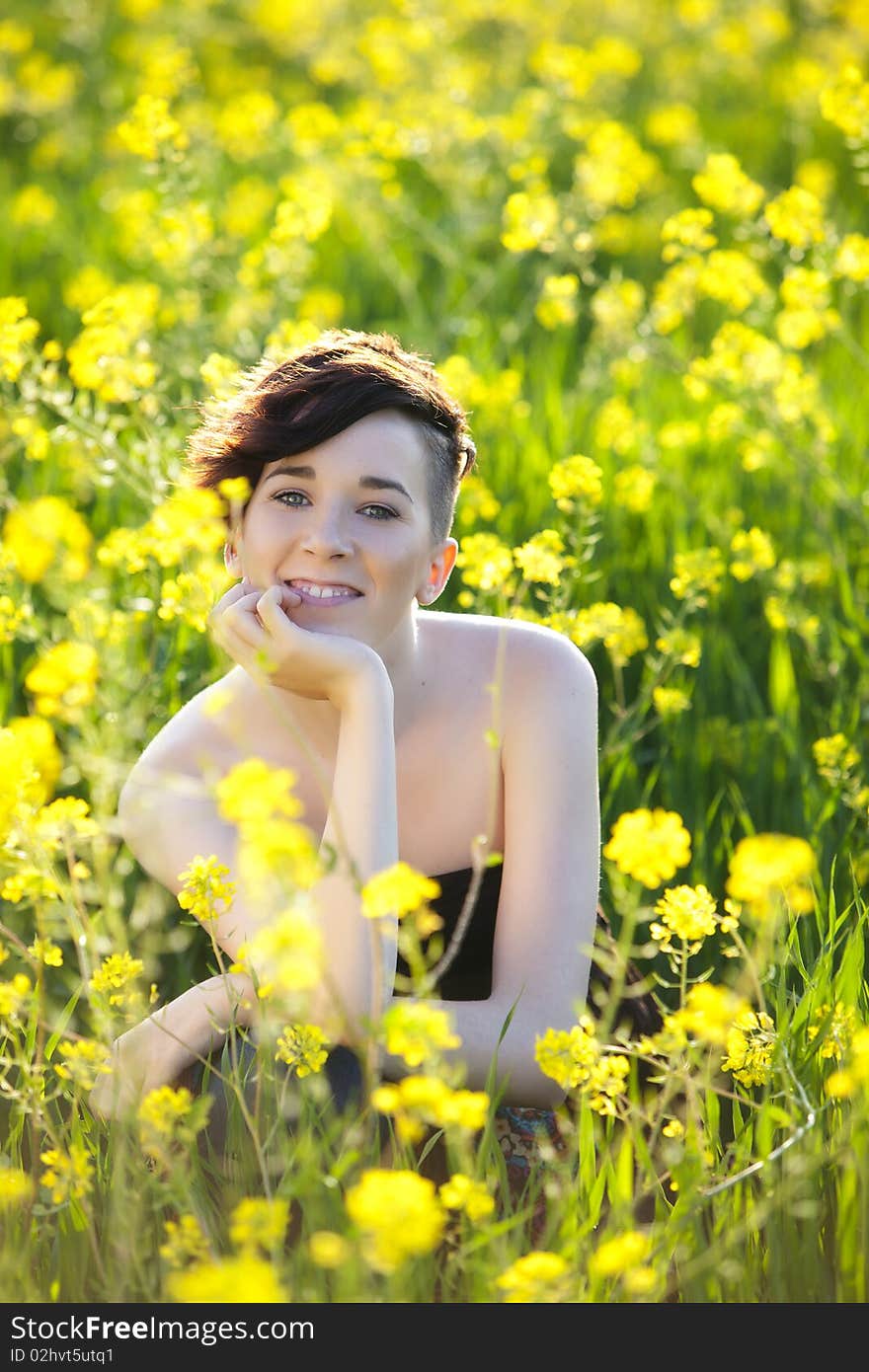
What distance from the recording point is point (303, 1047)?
5.92 feet

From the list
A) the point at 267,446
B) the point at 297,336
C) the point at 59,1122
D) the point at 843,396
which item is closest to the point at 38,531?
the point at 267,446

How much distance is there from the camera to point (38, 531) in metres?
1.71

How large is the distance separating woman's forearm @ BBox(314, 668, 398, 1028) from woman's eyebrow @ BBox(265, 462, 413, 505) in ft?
1.41

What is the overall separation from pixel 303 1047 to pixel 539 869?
0.52 metres

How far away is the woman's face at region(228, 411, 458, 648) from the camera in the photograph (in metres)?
2.17

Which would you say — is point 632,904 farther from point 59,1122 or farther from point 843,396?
point 843,396

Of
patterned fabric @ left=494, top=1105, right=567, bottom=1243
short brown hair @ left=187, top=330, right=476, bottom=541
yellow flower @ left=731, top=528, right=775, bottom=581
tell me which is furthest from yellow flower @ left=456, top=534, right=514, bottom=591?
patterned fabric @ left=494, top=1105, right=567, bottom=1243

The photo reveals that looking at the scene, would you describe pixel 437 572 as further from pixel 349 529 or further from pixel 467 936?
pixel 467 936

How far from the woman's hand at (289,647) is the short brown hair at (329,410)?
26 cm

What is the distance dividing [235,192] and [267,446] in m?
4.17

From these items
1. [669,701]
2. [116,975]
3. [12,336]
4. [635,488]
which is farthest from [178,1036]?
[635,488]

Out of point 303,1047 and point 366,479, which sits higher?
point 366,479

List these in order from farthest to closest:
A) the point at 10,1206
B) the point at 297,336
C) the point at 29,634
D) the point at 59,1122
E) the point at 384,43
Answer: the point at 384,43 < the point at 297,336 < the point at 29,634 < the point at 59,1122 < the point at 10,1206

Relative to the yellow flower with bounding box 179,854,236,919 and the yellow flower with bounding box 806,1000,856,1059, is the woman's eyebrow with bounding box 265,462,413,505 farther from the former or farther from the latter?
the yellow flower with bounding box 806,1000,856,1059
